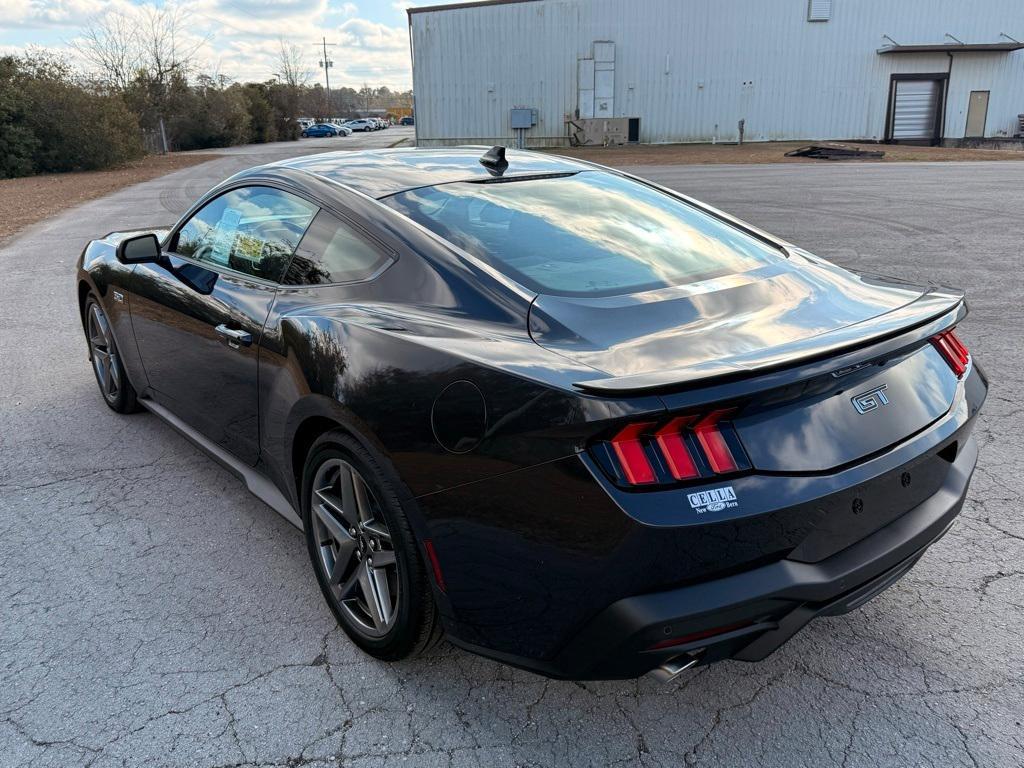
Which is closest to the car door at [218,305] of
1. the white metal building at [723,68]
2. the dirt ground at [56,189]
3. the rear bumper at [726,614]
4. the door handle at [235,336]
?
A: the door handle at [235,336]

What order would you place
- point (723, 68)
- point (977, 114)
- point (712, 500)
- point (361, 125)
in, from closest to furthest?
point (712, 500), point (723, 68), point (977, 114), point (361, 125)

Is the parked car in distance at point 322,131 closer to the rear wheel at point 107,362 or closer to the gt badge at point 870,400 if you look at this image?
the rear wheel at point 107,362

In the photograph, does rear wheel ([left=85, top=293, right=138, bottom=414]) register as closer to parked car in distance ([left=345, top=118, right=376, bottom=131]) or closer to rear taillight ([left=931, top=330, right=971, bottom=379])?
rear taillight ([left=931, top=330, right=971, bottom=379])

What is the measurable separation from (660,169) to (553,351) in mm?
23809

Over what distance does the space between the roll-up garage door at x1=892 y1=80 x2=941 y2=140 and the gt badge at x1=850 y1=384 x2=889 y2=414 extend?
42.5 meters

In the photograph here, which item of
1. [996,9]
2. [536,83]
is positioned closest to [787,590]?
[536,83]

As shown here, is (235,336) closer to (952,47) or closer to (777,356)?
(777,356)

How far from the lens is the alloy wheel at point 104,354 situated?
4.66 m

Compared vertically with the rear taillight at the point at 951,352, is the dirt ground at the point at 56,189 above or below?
below

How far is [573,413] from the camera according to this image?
6.03 feet

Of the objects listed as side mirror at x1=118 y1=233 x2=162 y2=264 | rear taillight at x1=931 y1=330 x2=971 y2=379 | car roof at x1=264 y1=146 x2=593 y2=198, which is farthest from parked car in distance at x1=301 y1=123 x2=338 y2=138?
rear taillight at x1=931 y1=330 x2=971 y2=379

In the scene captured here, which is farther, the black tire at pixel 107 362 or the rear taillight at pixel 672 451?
the black tire at pixel 107 362

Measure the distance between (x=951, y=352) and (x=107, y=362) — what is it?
456 cm

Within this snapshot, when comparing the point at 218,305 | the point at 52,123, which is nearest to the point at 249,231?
the point at 218,305
